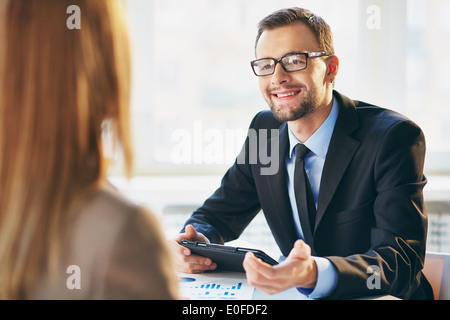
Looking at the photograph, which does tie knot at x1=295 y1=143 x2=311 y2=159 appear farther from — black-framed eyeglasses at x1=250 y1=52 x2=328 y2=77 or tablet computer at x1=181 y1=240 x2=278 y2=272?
tablet computer at x1=181 y1=240 x2=278 y2=272

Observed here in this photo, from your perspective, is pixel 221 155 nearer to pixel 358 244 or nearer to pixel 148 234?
pixel 358 244

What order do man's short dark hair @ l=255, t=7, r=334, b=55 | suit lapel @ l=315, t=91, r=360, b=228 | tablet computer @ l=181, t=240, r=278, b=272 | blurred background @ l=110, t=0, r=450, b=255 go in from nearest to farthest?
tablet computer @ l=181, t=240, r=278, b=272, suit lapel @ l=315, t=91, r=360, b=228, man's short dark hair @ l=255, t=7, r=334, b=55, blurred background @ l=110, t=0, r=450, b=255

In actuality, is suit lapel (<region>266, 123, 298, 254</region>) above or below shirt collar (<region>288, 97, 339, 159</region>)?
below

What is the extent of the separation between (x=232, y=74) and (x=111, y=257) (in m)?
2.38

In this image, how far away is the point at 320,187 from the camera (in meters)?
1.61

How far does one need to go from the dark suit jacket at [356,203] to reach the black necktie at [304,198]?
2 cm

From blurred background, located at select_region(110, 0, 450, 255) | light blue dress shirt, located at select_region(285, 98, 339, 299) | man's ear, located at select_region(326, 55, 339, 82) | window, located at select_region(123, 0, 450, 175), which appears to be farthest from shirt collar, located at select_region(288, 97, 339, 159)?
window, located at select_region(123, 0, 450, 175)

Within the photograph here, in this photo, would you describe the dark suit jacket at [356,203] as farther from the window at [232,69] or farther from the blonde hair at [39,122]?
the window at [232,69]

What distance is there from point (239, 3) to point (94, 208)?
8.03 feet

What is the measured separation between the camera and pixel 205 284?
4.27ft

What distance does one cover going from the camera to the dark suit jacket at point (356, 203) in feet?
4.45

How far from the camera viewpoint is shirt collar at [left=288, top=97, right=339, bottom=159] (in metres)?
1.73
